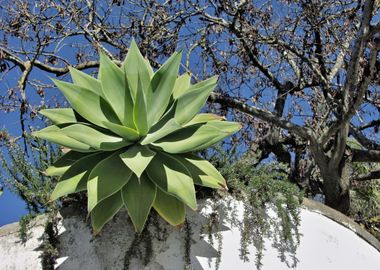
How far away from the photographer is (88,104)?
307 cm

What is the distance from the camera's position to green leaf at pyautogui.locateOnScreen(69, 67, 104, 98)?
319 cm

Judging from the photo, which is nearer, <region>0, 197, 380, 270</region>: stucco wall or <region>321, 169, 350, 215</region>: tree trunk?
<region>0, 197, 380, 270</region>: stucco wall

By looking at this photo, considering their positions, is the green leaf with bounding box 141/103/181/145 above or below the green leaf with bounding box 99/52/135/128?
below

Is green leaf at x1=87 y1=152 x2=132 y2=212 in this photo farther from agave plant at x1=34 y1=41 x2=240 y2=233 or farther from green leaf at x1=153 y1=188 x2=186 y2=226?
green leaf at x1=153 y1=188 x2=186 y2=226

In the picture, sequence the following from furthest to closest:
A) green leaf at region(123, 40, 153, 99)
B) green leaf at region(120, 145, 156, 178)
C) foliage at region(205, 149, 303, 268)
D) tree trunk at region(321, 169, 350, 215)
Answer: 1. tree trunk at region(321, 169, 350, 215)
2. foliage at region(205, 149, 303, 268)
3. green leaf at region(123, 40, 153, 99)
4. green leaf at region(120, 145, 156, 178)

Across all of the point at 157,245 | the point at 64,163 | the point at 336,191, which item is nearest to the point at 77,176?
the point at 64,163

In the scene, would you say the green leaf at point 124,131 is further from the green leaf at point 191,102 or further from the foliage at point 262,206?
the foliage at point 262,206

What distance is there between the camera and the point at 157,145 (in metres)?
2.94

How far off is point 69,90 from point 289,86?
5246 millimetres

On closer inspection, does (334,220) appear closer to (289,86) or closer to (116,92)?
(116,92)

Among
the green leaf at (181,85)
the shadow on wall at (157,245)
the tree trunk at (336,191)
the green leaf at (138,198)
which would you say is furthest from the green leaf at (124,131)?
the tree trunk at (336,191)

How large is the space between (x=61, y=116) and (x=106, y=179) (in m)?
0.61

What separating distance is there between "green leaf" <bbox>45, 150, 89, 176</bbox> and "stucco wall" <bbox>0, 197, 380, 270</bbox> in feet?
1.35

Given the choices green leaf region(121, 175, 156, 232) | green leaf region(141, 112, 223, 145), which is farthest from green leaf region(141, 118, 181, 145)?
green leaf region(121, 175, 156, 232)
